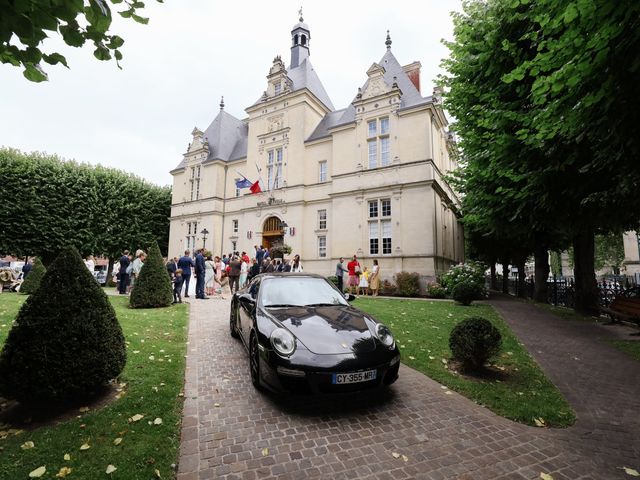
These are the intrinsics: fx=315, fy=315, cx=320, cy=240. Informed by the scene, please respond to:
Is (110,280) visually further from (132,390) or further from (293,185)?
(132,390)

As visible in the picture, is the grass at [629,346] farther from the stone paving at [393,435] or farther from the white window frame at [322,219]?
the white window frame at [322,219]

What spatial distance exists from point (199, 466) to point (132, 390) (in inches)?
83.2

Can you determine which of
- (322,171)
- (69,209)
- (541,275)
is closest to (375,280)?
(541,275)

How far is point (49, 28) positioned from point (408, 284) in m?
18.0

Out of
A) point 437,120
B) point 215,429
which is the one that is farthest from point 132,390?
point 437,120

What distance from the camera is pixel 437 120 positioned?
22141 mm

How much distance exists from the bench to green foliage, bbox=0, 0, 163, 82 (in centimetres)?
1312

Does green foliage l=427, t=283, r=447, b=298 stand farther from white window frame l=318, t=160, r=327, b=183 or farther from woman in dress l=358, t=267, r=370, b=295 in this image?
white window frame l=318, t=160, r=327, b=183

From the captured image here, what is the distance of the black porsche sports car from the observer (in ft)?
12.9

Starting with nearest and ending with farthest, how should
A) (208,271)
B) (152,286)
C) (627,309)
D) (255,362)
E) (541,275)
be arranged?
(255,362) < (627,309) < (152,286) < (208,271) < (541,275)

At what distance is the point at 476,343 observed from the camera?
5555mm

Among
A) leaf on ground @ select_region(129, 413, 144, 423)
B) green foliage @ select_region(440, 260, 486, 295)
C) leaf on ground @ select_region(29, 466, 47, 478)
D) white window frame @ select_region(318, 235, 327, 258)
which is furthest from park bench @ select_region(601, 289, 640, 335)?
white window frame @ select_region(318, 235, 327, 258)

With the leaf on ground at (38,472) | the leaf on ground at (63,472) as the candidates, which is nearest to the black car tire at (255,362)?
the leaf on ground at (63,472)

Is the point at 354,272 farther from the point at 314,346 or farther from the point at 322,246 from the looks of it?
the point at 314,346
